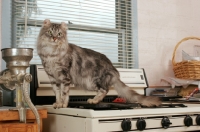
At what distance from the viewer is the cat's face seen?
5.91ft

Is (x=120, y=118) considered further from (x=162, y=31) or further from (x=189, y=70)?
(x=162, y=31)

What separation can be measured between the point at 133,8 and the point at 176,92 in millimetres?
826

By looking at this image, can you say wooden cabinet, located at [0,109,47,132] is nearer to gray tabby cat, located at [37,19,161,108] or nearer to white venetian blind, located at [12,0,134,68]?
gray tabby cat, located at [37,19,161,108]

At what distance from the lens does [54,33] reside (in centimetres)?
182

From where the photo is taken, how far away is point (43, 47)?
1804 mm

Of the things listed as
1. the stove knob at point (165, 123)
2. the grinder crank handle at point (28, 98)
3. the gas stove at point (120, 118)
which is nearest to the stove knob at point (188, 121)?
the gas stove at point (120, 118)

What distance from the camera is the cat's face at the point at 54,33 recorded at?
5.91 ft

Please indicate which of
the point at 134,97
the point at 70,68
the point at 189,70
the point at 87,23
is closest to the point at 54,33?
the point at 70,68

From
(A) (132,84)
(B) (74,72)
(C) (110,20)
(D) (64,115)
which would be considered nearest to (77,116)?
(D) (64,115)

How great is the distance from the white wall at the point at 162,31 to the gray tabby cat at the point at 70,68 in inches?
35.3

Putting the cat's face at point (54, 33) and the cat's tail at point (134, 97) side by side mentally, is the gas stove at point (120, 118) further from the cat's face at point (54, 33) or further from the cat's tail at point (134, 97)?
the cat's face at point (54, 33)

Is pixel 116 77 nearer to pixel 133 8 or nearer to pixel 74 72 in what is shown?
pixel 74 72

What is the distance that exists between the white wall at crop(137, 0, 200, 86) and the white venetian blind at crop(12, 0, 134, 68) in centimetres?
13

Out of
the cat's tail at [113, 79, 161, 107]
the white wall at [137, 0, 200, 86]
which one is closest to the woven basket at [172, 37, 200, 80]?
the white wall at [137, 0, 200, 86]
